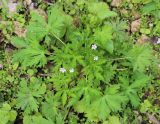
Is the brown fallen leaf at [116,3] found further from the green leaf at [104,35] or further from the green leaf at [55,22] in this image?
the green leaf at [55,22]

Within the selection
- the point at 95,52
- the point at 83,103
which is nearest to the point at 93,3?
the point at 95,52

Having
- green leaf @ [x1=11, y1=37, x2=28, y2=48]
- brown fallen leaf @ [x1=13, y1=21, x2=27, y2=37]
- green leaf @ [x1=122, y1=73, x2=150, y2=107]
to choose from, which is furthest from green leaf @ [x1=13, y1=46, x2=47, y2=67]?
green leaf @ [x1=122, y1=73, x2=150, y2=107]

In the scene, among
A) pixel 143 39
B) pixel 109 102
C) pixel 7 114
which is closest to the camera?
pixel 109 102

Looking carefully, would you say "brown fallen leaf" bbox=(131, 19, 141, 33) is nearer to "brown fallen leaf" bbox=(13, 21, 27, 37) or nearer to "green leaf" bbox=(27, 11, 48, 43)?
"green leaf" bbox=(27, 11, 48, 43)

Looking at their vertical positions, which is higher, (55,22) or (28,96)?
(55,22)

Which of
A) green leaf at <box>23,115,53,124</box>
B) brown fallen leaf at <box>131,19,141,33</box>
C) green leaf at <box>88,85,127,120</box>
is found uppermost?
brown fallen leaf at <box>131,19,141,33</box>

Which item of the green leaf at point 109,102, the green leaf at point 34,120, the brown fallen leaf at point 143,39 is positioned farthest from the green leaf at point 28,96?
the brown fallen leaf at point 143,39

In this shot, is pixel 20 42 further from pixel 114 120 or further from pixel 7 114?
pixel 114 120

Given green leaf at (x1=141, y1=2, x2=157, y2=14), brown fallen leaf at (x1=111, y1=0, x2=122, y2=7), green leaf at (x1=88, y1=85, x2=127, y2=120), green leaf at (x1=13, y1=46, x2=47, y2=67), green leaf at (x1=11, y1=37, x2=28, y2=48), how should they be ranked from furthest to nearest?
1. brown fallen leaf at (x1=111, y1=0, x2=122, y2=7)
2. green leaf at (x1=141, y1=2, x2=157, y2=14)
3. green leaf at (x1=11, y1=37, x2=28, y2=48)
4. green leaf at (x1=13, y1=46, x2=47, y2=67)
5. green leaf at (x1=88, y1=85, x2=127, y2=120)

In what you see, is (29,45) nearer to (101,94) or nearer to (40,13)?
(40,13)

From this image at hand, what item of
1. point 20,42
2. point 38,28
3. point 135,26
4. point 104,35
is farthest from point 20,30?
point 135,26

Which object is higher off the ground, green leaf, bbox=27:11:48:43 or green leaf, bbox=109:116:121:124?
green leaf, bbox=27:11:48:43
